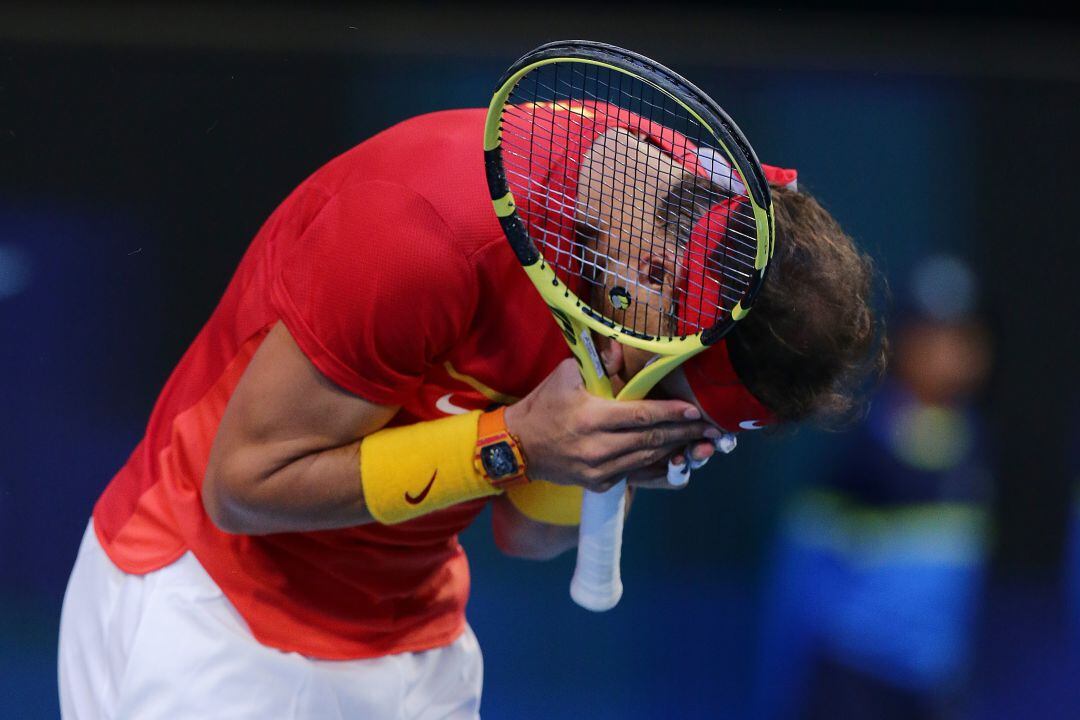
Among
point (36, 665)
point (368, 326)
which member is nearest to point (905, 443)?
point (368, 326)

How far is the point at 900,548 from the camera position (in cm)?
262

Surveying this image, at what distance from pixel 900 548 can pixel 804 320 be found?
1477mm

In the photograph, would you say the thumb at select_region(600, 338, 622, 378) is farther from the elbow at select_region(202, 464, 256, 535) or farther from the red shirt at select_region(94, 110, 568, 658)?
the elbow at select_region(202, 464, 256, 535)

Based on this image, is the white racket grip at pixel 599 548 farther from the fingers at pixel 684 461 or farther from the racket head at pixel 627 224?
the racket head at pixel 627 224

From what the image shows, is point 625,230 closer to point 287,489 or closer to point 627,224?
point 627,224

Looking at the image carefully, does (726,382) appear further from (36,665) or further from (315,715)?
(36,665)

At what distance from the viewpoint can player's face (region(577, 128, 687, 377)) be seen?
1322 mm

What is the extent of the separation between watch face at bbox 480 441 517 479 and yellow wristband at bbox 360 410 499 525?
0.01 m

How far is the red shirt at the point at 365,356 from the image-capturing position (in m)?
1.25

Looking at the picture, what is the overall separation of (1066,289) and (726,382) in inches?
70.6

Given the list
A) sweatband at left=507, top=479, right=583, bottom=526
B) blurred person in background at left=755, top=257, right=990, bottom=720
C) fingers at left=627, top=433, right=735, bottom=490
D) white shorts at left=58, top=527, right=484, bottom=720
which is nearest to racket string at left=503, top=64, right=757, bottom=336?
fingers at left=627, top=433, right=735, bottom=490

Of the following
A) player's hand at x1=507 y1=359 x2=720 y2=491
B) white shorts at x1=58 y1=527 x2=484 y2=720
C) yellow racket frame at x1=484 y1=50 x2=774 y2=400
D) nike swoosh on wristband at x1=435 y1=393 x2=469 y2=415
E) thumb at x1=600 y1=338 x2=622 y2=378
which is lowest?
white shorts at x1=58 y1=527 x2=484 y2=720

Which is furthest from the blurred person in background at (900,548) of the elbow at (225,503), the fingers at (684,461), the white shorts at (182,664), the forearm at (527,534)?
the elbow at (225,503)

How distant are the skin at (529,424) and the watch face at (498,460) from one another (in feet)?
0.06
